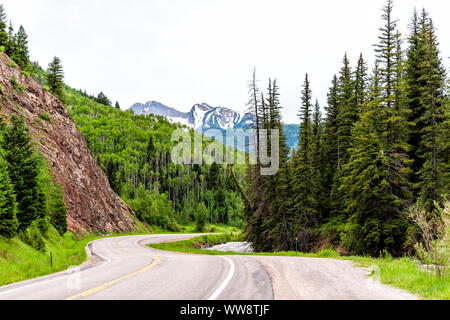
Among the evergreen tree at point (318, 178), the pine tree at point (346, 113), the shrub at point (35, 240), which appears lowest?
the shrub at point (35, 240)

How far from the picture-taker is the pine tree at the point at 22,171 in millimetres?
19703

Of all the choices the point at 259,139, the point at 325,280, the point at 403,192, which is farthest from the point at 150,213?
the point at 325,280

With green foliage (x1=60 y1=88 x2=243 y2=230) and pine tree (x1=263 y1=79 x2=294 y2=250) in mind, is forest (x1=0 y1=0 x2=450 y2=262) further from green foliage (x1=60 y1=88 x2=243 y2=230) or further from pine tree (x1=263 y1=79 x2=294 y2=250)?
green foliage (x1=60 y1=88 x2=243 y2=230)

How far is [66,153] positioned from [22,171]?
1091 inches

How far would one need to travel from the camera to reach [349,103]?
33.3m

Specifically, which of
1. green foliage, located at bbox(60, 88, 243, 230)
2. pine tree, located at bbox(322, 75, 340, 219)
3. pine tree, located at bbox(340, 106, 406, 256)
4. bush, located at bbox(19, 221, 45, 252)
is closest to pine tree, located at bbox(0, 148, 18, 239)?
bush, located at bbox(19, 221, 45, 252)

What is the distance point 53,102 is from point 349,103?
44.5m

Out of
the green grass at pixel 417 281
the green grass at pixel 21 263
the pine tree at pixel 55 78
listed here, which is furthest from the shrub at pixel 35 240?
the pine tree at pixel 55 78

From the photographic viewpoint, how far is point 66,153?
4594 centimetres

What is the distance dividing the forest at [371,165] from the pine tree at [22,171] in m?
22.3

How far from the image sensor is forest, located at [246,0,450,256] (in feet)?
74.6

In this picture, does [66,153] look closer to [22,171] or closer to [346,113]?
[22,171]

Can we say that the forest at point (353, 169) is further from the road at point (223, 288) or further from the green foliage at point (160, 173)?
the green foliage at point (160, 173)
